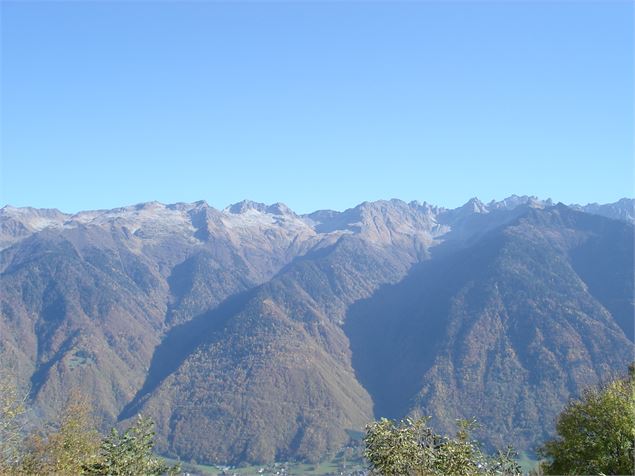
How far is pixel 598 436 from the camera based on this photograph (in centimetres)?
4844

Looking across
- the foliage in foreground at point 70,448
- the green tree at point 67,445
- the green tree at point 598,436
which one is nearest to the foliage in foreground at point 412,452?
the green tree at point 598,436

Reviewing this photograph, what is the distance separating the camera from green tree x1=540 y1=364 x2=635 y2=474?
152 feet

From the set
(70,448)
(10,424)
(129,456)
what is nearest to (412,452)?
(129,456)

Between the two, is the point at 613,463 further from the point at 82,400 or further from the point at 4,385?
the point at 4,385

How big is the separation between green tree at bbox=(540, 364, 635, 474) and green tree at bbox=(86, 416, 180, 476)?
119 feet

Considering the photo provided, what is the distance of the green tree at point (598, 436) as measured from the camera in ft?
152

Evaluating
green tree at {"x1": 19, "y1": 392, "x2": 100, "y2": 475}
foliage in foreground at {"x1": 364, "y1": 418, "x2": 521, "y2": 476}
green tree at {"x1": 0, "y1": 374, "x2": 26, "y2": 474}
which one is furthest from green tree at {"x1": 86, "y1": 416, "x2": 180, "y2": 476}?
foliage in foreground at {"x1": 364, "y1": 418, "x2": 521, "y2": 476}

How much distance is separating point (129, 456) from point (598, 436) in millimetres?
39522

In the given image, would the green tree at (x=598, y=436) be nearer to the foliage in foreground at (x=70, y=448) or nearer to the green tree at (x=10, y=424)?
the foliage in foreground at (x=70, y=448)

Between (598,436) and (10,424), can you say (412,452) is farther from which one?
(10,424)

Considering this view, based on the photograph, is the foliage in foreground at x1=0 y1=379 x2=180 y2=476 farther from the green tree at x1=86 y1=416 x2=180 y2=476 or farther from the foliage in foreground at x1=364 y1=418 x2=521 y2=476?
the foliage in foreground at x1=364 y1=418 x2=521 y2=476

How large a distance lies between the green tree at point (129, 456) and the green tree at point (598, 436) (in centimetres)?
3614

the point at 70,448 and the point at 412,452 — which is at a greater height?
the point at 70,448

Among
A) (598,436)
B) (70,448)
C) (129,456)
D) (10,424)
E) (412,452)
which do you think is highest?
(10,424)
